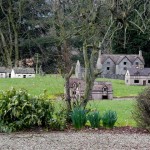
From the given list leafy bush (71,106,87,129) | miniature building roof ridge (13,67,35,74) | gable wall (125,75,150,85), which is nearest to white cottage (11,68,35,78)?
miniature building roof ridge (13,67,35,74)

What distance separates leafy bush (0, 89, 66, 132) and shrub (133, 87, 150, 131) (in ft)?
7.29

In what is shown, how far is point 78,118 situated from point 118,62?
48043 millimetres

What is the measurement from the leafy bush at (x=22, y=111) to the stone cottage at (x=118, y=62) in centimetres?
4547

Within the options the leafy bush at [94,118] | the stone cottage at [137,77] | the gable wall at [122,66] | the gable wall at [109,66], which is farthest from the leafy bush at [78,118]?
the gable wall at [109,66]

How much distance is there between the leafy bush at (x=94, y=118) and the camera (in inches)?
425

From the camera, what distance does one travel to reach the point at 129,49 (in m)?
62.1

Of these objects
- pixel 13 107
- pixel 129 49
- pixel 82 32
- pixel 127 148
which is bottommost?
pixel 127 148

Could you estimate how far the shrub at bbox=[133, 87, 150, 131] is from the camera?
34.9 feet

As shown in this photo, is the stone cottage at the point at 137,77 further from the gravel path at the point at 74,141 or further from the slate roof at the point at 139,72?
the gravel path at the point at 74,141

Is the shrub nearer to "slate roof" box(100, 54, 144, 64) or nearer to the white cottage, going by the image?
the white cottage

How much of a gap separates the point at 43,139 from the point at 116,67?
52907 mm

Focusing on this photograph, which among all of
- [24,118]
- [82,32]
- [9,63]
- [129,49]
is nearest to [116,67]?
[129,49]

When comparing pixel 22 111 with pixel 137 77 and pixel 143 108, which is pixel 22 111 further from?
pixel 137 77

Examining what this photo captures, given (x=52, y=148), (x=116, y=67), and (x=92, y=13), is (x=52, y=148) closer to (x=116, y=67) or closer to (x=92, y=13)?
(x=92, y=13)
